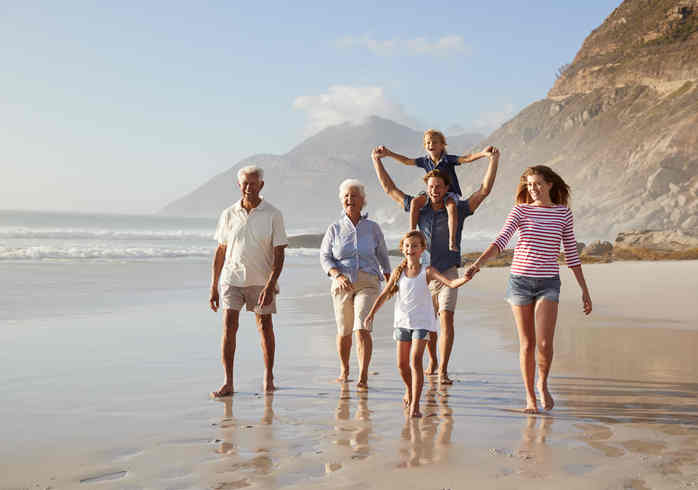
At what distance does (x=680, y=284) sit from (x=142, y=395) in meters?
11.1

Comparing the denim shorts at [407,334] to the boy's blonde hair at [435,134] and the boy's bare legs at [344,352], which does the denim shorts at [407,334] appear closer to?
the boy's bare legs at [344,352]

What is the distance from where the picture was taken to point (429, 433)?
4.67m

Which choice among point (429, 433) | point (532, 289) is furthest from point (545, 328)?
point (429, 433)

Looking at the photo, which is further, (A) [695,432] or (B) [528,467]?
(A) [695,432]

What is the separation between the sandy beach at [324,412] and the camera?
12.8 feet

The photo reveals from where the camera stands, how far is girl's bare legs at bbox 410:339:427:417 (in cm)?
509

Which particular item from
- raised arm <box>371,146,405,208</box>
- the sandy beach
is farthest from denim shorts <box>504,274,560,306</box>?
raised arm <box>371,146,405,208</box>

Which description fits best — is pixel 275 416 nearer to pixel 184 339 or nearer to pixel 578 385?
pixel 578 385

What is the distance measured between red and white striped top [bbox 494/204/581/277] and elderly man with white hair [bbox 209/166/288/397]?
190 centimetres

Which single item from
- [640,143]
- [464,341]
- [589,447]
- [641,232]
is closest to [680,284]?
[464,341]

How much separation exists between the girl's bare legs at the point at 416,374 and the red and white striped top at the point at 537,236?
3.10 feet

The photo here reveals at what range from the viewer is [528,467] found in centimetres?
394

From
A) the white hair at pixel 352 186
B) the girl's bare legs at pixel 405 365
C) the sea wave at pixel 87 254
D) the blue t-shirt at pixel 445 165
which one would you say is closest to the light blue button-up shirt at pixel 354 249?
the white hair at pixel 352 186

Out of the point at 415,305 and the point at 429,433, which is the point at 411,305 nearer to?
the point at 415,305
